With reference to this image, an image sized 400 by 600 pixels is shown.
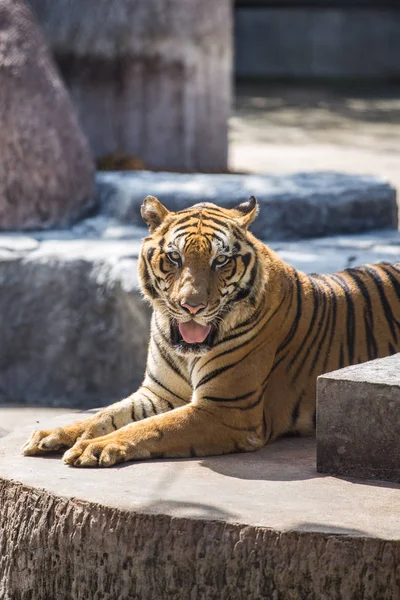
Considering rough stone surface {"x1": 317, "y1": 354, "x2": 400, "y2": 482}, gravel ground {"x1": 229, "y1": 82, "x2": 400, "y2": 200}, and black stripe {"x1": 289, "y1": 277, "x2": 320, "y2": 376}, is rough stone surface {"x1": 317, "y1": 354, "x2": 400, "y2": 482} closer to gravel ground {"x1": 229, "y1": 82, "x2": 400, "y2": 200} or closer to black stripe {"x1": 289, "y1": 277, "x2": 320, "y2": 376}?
black stripe {"x1": 289, "y1": 277, "x2": 320, "y2": 376}

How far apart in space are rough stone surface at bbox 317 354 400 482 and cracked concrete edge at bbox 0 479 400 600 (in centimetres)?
59

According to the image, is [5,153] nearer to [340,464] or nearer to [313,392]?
[313,392]

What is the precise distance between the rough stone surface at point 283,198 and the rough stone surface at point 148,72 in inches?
115

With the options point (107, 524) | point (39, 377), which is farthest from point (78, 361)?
point (107, 524)

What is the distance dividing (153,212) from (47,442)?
91 centimetres

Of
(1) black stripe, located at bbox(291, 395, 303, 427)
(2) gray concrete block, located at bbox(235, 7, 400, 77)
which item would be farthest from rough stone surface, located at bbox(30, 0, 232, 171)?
(2) gray concrete block, located at bbox(235, 7, 400, 77)

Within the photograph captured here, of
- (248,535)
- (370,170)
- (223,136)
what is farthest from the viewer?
(370,170)

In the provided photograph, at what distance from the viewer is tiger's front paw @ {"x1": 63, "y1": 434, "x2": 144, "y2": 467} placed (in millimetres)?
4379

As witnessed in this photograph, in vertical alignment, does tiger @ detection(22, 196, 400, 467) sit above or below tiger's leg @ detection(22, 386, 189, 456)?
above

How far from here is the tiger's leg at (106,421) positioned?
15.1 ft

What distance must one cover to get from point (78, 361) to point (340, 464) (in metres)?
3.08

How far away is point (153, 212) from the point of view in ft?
16.0

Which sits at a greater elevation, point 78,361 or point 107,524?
point 107,524

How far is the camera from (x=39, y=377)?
7.32 meters
